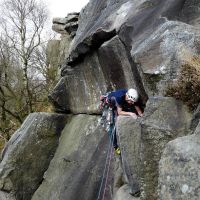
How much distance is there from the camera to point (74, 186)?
11.4m

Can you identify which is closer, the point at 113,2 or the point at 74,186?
the point at 74,186

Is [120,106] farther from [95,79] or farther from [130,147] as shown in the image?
[95,79]

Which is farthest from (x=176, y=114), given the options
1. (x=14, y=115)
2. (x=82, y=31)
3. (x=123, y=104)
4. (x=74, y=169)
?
(x=14, y=115)

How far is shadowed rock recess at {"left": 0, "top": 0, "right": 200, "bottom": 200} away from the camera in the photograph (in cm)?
731

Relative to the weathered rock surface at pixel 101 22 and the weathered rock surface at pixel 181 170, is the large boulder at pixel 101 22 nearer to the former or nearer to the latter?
the weathered rock surface at pixel 101 22

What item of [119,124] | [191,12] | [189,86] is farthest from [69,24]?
[189,86]

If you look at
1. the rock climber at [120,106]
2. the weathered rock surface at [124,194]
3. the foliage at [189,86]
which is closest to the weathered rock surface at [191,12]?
the foliage at [189,86]

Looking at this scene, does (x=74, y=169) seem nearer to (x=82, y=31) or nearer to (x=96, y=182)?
(x=96, y=182)

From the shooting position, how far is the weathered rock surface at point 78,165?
11133 mm

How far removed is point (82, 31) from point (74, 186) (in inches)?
240

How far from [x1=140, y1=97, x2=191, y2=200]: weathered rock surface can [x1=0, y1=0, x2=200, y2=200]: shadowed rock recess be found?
2 cm

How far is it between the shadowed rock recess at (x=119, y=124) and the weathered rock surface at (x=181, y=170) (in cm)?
1

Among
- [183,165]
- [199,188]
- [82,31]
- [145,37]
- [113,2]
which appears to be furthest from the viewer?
[82,31]

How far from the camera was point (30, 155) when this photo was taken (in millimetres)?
13719
